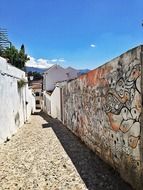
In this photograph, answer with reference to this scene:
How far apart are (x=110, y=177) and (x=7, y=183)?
223 centimetres

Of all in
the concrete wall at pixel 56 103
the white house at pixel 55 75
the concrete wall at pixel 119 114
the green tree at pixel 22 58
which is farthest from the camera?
the white house at pixel 55 75

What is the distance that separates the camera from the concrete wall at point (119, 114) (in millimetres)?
4706

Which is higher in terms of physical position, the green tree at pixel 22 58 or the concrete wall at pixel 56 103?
the green tree at pixel 22 58

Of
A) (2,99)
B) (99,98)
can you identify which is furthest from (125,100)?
(2,99)

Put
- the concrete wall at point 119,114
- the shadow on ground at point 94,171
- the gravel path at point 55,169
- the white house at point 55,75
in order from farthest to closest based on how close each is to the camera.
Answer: the white house at point 55,75 < the gravel path at point 55,169 < the shadow on ground at point 94,171 < the concrete wall at point 119,114

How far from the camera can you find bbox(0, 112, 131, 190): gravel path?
5.37m

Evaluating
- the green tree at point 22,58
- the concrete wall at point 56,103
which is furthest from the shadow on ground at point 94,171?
the green tree at point 22,58

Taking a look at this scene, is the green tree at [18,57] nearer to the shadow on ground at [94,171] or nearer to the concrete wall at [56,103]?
the concrete wall at [56,103]

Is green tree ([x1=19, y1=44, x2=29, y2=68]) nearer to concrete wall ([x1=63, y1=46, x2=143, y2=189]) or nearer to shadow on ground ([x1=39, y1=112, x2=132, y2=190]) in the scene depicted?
shadow on ground ([x1=39, y1=112, x2=132, y2=190])

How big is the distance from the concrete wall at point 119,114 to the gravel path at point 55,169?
34cm

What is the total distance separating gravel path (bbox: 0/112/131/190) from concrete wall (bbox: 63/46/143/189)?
341 mm

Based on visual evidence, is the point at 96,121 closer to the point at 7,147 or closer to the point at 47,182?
the point at 47,182

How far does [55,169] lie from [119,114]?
2.21 metres

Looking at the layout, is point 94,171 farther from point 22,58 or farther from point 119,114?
point 22,58
